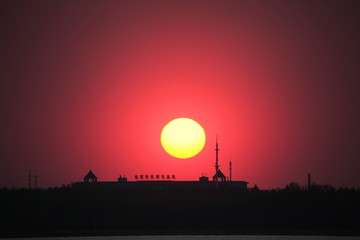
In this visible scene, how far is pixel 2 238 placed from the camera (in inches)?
2559

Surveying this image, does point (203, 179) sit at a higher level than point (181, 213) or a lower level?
higher

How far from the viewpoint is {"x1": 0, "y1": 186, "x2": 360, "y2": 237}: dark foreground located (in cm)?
7350

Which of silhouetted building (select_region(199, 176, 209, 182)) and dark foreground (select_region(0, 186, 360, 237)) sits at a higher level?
silhouetted building (select_region(199, 176, 209, 182))

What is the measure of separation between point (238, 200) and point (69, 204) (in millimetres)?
19279

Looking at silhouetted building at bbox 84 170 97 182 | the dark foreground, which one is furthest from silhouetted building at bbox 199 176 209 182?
the dark foreground

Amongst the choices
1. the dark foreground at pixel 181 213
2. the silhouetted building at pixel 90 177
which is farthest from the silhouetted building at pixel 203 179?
the dark foreground at pixel 181 213

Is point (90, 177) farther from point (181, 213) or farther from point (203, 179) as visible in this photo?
point (181, 213)

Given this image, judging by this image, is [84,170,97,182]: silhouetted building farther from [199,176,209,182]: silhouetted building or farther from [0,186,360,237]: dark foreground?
[0,186,360,237]: dark foreground

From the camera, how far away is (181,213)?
7831 cm

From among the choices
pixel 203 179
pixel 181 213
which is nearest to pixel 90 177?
pixel 203 179

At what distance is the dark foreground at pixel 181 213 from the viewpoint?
73.5m

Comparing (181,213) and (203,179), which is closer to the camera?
(181,213)

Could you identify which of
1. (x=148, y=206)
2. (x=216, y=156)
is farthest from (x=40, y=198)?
(x=216, y=156)

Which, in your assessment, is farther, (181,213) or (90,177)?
(90,177)
